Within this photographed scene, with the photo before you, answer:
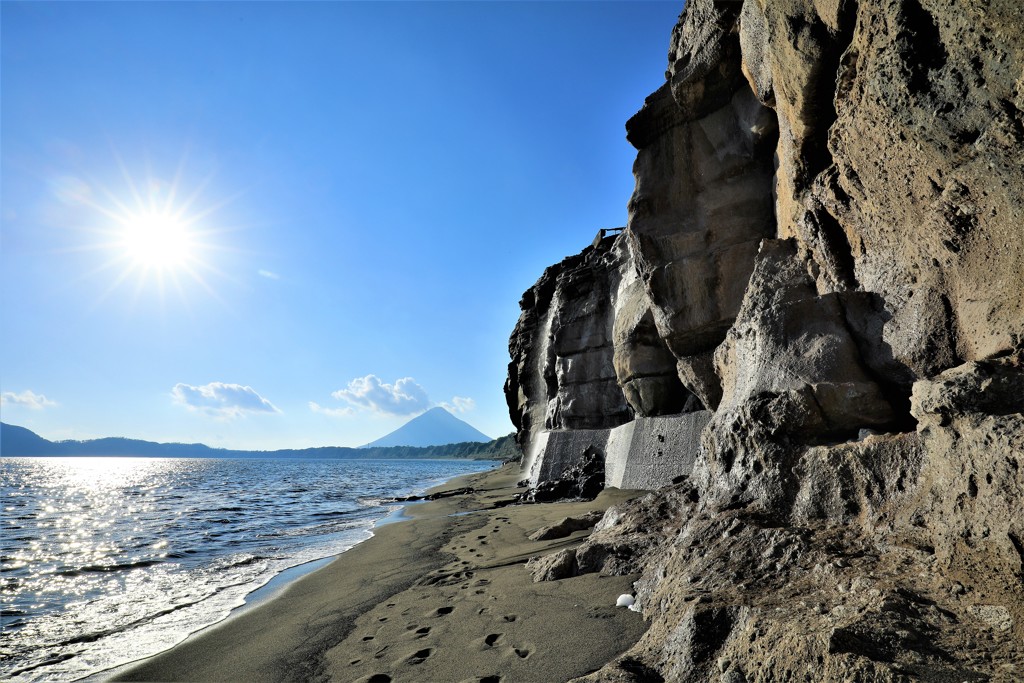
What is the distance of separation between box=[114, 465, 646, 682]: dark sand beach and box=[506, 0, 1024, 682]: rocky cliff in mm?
484

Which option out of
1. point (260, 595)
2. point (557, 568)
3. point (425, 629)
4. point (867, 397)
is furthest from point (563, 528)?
point (867, 397)

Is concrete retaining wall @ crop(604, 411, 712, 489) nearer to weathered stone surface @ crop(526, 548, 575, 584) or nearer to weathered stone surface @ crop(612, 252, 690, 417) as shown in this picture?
weathered stone surface @ crop(612, 252, 690, 417)

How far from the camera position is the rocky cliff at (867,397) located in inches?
110

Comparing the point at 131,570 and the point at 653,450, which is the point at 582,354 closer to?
the point at 653,450

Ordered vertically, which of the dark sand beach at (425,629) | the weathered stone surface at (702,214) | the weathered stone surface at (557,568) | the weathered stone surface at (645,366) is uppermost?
the weathered stone surface at (702,214)

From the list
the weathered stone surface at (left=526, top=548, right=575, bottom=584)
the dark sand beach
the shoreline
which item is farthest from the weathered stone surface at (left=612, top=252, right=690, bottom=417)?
the weathered stone surface at (left=526, top=548, right=575, bottom=584)

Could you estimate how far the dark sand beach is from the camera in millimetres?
3900

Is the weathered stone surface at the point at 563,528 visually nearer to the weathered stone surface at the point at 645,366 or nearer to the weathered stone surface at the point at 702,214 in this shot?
the weathered stone surface at the point at 702,214

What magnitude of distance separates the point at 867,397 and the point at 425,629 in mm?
4629

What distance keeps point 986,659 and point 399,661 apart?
12.2 ft

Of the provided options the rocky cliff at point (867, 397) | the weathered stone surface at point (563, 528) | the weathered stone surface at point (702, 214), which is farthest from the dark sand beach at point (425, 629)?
the weathered stone surface at point (702, 214)

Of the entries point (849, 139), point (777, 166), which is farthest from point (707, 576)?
point (777, 166)

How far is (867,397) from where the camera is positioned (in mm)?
4992

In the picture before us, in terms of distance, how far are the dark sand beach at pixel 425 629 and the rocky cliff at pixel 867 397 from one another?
0.48 metres
